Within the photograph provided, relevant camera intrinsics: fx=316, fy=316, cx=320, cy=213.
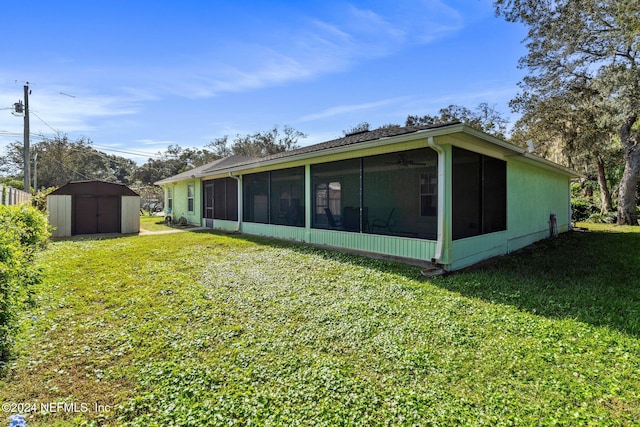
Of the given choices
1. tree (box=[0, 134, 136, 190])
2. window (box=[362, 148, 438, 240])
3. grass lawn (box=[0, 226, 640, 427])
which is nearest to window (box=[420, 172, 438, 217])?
window (box=[362, 148, 438, 240])

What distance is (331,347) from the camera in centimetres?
312

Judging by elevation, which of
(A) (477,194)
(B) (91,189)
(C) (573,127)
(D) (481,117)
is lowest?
(A) (477,194)

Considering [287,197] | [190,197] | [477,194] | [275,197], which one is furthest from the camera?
[190,197]

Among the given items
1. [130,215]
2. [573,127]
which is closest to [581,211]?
[573,127]

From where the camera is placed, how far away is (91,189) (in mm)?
11719

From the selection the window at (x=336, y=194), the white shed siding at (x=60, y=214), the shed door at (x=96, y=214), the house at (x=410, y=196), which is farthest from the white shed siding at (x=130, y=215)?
the window at (x=336, y=194)

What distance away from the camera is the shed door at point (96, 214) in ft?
38.0

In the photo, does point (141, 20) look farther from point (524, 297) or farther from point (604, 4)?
point (604, 4)

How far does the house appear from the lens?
593cm

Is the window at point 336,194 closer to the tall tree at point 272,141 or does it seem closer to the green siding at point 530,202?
the green siding at point 530,202

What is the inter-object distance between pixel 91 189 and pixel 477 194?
12.8m

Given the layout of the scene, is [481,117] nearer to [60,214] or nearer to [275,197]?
[275,197]

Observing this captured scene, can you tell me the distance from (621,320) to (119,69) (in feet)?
48.6

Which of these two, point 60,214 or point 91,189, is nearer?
point 60,214
